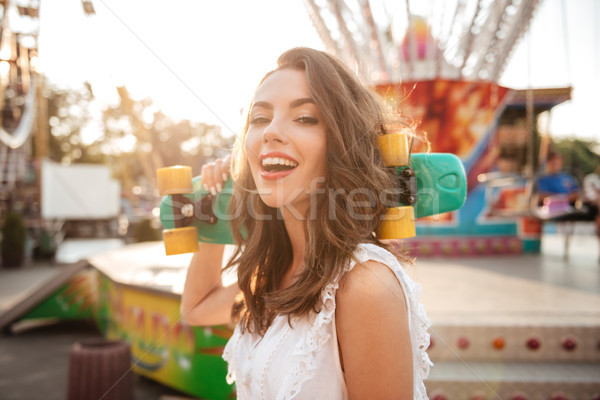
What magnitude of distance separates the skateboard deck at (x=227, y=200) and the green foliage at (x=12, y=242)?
10810 millimetres

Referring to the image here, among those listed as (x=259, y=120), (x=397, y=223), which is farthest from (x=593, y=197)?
(x=259, y=120)

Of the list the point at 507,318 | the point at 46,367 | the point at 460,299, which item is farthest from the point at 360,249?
the point at 46,367

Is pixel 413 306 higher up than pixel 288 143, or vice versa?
pixel 288 143

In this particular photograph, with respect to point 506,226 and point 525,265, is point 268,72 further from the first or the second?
point 506,226

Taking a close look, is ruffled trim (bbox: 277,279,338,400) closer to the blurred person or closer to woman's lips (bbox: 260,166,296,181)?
woman's lips (bbox: 260,166,296,181)

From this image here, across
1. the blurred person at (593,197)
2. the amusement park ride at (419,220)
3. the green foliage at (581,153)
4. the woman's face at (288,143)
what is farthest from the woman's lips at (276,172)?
the green foliage at (581,153)

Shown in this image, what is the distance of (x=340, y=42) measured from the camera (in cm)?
769

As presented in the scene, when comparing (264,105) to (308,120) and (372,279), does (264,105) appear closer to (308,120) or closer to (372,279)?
(308,120)

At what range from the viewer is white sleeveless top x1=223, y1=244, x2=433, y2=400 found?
991 mm

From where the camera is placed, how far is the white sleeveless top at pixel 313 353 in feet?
3.25

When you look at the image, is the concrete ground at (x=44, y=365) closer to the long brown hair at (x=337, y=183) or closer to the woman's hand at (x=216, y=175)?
the woman's hand at (x=216, y=175)

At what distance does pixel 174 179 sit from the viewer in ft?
4.76

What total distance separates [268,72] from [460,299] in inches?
112

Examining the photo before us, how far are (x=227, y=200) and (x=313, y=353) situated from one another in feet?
2.24
